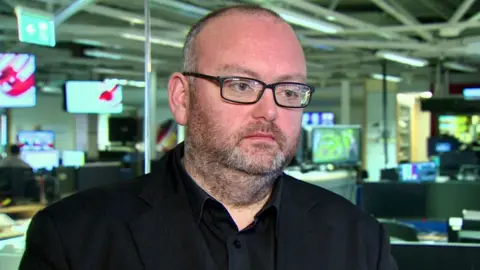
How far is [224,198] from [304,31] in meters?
7.83

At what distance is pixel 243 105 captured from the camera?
1243 millimetres

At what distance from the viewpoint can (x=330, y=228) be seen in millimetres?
1401

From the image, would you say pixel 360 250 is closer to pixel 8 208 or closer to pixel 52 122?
pixel 8 208

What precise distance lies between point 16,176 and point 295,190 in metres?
4.88

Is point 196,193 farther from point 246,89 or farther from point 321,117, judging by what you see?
point 321,117

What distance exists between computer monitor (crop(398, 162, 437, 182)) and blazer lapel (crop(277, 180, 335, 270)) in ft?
20.6

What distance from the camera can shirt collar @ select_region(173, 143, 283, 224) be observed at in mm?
1315

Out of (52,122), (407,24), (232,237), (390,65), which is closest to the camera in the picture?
(232,237)

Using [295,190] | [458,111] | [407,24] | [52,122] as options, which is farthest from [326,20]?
[52,122]

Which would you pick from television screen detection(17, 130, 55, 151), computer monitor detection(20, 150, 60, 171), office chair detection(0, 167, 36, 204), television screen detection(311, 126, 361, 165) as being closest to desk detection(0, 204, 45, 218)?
office chair detection(0, 167, 36, 204)

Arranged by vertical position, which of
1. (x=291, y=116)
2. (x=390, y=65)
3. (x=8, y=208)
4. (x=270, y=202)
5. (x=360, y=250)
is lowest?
(x=8, y=208)

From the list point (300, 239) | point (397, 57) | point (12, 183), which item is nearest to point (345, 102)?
point (397, 57)

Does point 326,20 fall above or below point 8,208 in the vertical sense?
above

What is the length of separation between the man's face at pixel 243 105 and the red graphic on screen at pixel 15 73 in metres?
3.26
